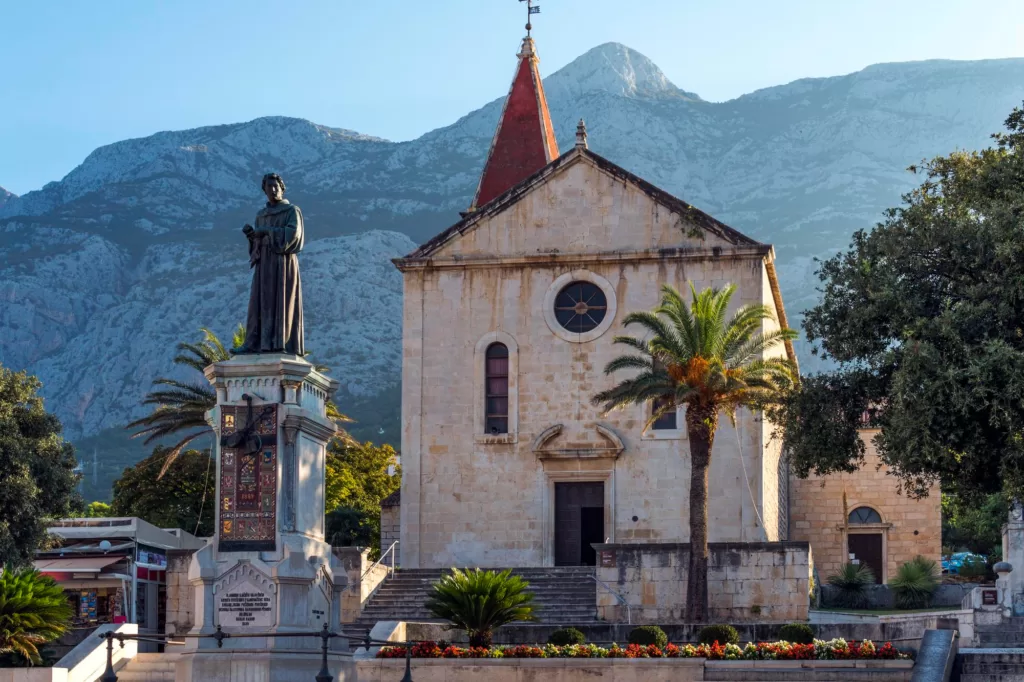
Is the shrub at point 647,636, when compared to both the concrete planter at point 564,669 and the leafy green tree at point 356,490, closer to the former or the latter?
the concrete planter at point 564,669

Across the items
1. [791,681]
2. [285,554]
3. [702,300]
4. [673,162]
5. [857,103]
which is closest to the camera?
[285,554]

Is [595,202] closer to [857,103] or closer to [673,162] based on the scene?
[673,162]

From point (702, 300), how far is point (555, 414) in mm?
6728

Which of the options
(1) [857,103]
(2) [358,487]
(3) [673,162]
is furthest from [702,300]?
(1) [857,103]

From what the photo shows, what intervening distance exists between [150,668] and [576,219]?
1646 centimetres

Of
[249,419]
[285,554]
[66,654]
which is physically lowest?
[66,654]

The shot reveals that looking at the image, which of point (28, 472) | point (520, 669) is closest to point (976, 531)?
point (520, 669)

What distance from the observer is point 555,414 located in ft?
119

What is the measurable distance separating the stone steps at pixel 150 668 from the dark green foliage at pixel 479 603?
454cm

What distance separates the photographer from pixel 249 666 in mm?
19000

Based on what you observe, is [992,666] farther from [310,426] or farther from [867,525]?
[867,525]

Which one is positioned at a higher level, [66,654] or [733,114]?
[733,114]

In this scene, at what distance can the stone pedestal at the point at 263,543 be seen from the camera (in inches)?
756

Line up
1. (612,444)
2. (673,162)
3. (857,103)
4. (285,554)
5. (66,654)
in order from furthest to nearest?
(857,103) < (673,162) < (612,444) < (66,654) < (285,554)
